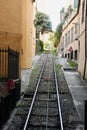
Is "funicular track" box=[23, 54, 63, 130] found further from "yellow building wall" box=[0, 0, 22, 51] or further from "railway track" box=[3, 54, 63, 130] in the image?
"yellow building wall" box=[0, 0, 22, 51]

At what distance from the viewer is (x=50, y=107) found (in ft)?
52.7

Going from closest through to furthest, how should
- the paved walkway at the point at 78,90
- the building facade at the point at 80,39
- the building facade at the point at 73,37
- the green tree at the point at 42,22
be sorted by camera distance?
the paved walkway at the point at 78,90 → the building facade at the point at 80,39 → the building facade at the point at 73,37 → the green tree at the point at 42,22

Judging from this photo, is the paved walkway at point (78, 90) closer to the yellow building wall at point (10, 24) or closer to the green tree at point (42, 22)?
the yellow building wall at point (10, 24)

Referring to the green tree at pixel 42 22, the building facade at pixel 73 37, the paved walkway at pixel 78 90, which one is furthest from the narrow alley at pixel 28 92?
the green tree at pixel 42 22

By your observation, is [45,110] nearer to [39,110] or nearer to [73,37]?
[39,110]

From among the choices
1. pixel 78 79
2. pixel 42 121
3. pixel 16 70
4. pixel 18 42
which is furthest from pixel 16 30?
pixel 42 121

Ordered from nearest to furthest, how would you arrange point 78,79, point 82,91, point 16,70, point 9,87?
point 9,87, point 16,70, point 82,91, point 78,79

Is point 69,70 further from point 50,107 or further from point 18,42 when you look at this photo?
point 50,107

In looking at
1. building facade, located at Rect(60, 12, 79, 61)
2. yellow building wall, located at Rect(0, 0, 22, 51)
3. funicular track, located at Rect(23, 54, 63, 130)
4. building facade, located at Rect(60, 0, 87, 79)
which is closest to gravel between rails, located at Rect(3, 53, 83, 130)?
funicular track, located at Rect(23, 54, 63, 130)

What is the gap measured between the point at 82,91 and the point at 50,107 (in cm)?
499

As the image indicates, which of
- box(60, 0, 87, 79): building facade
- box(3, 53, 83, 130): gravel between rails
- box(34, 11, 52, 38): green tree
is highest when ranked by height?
box(34, 11, 52, 38): green tree

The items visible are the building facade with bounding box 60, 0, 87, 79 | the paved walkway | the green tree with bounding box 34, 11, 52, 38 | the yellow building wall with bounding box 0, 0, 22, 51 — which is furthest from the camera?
the green tree with bounding box 34, 11, 52, 38

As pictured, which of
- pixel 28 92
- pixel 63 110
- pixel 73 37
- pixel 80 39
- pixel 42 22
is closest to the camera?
pixel 63 110

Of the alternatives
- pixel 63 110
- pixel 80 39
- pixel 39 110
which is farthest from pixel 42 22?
pixel 39 110
